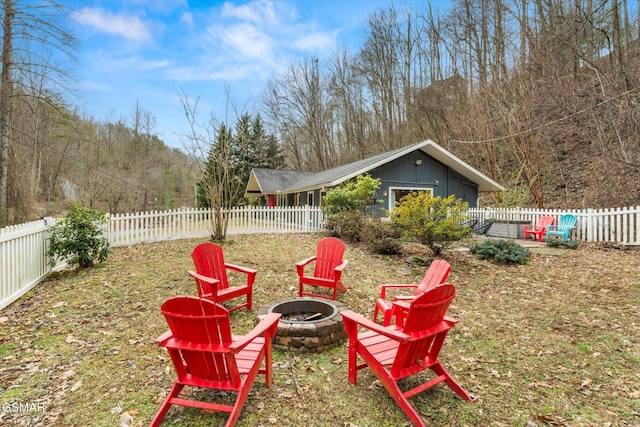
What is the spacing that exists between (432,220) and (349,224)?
9.20 feet

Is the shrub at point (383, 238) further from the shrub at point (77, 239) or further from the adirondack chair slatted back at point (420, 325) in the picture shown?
the shrub at point (77, 239)

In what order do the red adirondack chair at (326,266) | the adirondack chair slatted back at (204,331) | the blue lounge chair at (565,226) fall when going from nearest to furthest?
the adirondack chair slatted back at (204,331)
the red adirondack chair at (326,266)
the blue lounge chair at (565,226)

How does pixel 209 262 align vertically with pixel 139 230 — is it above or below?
below

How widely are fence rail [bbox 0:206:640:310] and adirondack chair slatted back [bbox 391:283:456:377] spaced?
5214 millimetres

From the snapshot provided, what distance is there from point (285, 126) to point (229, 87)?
20723mm

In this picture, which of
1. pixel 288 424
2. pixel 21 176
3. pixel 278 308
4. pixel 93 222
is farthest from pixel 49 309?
pixel 21 176

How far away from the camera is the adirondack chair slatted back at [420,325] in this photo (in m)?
2.30

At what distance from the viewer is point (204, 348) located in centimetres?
211

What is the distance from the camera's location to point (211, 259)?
14.9 ft

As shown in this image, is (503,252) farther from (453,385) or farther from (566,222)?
(453,385)

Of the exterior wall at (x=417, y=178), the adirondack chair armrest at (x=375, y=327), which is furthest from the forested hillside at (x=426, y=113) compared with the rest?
the adirondack chair armrest at (x=375, y=327)

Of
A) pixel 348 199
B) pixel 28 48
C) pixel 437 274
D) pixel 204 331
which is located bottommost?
pixel 204 331

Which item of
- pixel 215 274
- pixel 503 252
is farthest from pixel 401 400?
pixel 503 252

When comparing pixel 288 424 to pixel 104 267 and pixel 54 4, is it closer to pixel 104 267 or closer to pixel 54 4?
pixel 104 267
